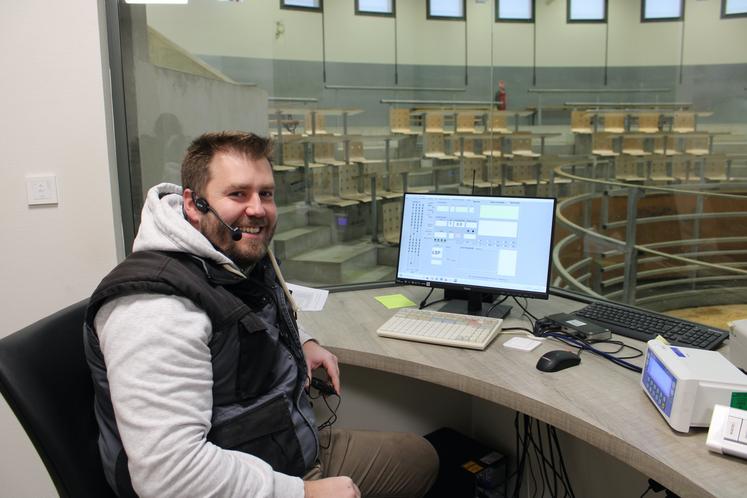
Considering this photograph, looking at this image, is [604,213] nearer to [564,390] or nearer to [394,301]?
[394,301]

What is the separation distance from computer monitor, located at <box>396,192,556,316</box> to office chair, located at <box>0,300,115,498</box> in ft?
3.36

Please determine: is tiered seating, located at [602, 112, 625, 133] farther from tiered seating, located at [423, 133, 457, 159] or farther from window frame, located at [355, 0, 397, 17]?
window frame, located at [355, 0, 397, 17]

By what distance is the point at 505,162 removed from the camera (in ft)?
19.6

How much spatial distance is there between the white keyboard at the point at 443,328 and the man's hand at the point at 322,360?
186 millimetres

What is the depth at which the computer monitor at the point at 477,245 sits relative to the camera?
166cm

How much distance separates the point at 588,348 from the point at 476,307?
0.42 meters

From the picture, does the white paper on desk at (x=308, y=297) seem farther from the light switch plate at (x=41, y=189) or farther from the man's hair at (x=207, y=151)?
the light switch plate at (x=41, y=189)

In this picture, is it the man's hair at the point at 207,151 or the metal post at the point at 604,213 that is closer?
the man's hair at the point at 207,151

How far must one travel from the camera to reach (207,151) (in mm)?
1224

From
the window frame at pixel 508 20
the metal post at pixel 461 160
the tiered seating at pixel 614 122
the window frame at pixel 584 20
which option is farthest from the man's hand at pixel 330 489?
the tiered seating at pixel 614 122

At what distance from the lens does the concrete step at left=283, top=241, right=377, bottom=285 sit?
280 cm

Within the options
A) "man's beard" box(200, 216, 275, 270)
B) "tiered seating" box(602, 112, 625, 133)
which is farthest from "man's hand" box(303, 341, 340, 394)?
"tiered seating" box(602, 112, 625, 133)

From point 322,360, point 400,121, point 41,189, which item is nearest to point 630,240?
point 400,121

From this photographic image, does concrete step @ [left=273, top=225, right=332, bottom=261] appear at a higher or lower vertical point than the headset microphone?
lower
